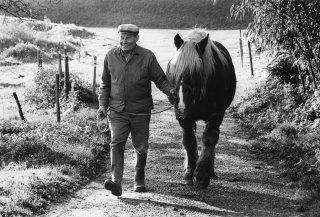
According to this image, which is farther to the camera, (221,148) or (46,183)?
(221,148)

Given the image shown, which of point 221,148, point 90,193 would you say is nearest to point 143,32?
point 221,148

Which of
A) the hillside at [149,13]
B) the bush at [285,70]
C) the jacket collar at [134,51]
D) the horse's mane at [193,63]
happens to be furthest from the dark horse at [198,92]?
the hillside at [149,13]

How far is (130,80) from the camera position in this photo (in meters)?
6.71

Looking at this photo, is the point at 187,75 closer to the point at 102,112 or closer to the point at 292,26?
the point at 102,112

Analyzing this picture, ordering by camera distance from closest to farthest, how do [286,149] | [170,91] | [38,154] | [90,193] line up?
[170,91] < [90,193] < [38,154] < [286,149]

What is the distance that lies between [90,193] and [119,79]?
1692 millimetres

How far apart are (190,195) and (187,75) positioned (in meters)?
1.67

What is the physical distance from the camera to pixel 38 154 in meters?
8.59

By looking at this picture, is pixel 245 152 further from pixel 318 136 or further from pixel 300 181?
pixel 300 181

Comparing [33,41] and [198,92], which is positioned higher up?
[198,92]

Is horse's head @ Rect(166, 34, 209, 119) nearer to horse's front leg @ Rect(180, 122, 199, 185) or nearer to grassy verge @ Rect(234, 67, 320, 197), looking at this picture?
horse's front leg @ Rect(180, 122, 199, 185)

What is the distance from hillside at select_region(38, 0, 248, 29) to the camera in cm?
5094

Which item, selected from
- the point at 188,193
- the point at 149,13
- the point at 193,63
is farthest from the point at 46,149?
the point at 149,13

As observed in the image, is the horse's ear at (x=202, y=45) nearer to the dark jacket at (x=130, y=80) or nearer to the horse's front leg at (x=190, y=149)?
the dark jacket at (x=130, y=80)
